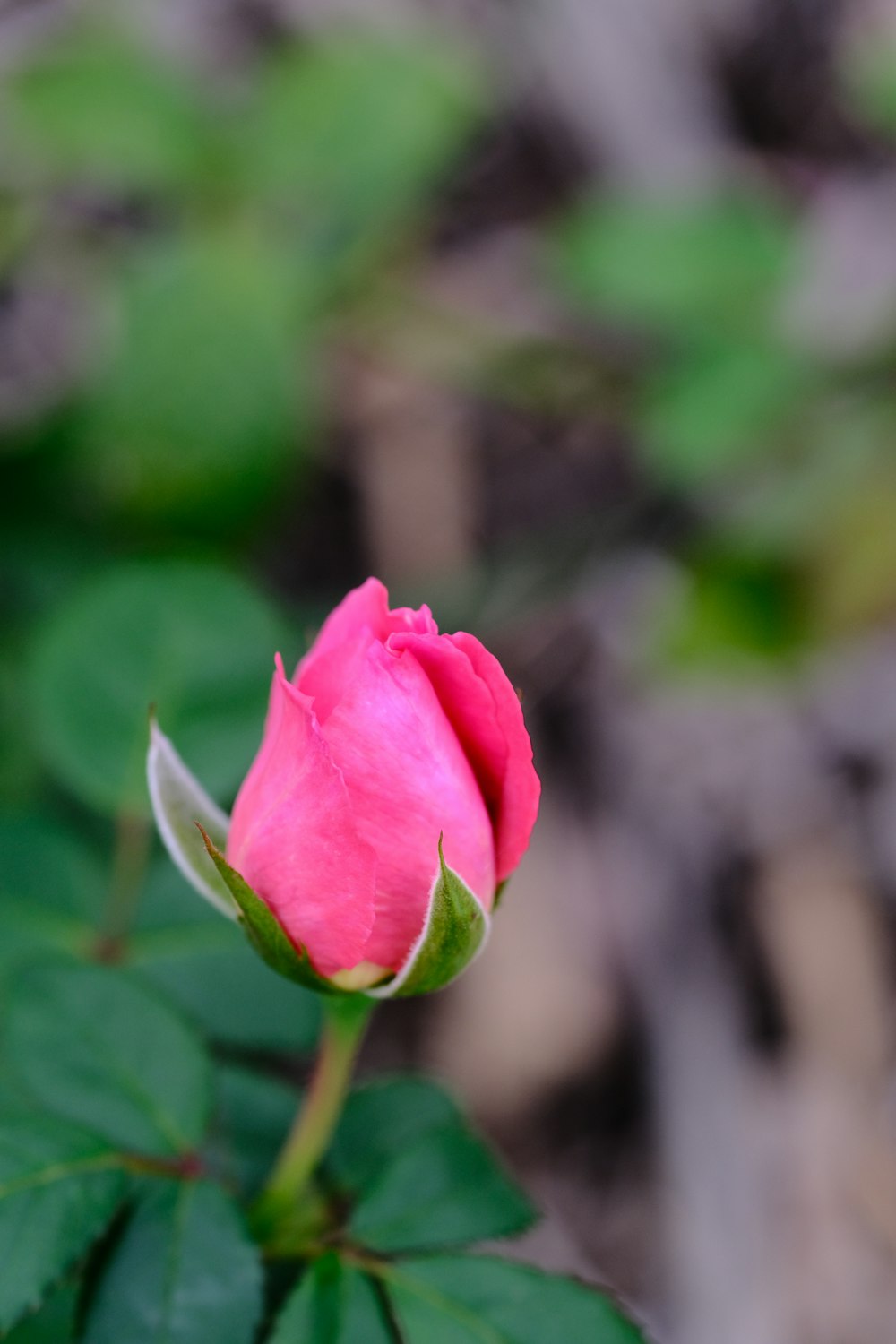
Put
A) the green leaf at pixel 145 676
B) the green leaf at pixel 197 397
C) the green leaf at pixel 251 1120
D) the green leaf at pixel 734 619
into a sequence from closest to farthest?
the green leaf at pixel 251 1120 < the green leaf at pixel 145 676 < the green leaf at pixel 197 397 < the green leaf at pixel 734 619

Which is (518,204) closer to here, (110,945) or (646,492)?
(646,492)

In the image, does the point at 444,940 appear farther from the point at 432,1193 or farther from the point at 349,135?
the point at 349,135

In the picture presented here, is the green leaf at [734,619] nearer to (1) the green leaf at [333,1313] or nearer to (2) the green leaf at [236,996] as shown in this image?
(2) the green leaf at [236,996]

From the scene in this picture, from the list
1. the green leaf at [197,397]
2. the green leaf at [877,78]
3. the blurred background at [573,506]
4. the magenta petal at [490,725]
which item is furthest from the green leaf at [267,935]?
the green leaf at [877,78]

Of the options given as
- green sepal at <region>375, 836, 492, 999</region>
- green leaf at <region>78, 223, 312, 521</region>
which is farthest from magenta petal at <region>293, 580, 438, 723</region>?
green leaf at <region>78, 223, 312, 521</region>

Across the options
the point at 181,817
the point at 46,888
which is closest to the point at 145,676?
the point at 46,888

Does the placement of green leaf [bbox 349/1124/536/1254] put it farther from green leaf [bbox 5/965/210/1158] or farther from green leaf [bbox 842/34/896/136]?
green leaf [bbox 842/34/896/136]

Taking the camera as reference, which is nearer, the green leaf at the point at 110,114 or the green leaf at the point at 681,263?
the green leaf at the point at 110,114
